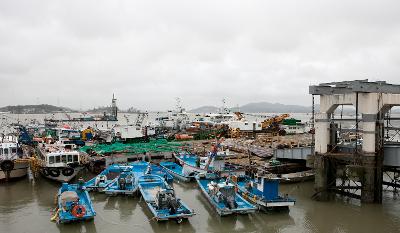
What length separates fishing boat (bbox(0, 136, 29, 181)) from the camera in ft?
93.1

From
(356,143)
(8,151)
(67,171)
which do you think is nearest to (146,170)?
(67,171)

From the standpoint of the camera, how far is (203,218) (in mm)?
20219

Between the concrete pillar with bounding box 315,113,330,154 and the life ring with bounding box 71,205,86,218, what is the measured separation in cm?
1538

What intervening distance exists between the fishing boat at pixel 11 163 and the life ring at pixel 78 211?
12847 mm

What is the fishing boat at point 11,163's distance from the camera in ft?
93.1

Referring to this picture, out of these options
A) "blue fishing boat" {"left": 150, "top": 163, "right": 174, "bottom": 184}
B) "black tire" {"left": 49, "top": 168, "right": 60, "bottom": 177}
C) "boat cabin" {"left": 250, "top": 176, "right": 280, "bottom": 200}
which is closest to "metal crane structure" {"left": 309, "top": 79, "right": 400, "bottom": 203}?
"boat cabin" {"left": 250, "top": 176, "right": 280, "bottom": 200}

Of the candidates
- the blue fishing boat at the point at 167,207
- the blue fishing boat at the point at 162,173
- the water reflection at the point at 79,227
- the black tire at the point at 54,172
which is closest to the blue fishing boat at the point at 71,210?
the water reflection at the point at 79,227

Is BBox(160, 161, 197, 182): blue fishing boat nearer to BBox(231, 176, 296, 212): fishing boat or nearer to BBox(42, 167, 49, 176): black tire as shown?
BBox(231, 176, 296, 212): fishing boat

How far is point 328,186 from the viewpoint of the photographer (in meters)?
23.4

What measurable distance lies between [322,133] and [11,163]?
23.8m

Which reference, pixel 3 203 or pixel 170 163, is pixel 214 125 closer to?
pixel 170 163

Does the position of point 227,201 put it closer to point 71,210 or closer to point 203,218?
point 203,218

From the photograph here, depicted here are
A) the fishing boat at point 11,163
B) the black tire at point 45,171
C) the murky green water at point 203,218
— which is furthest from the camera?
the fishing boat at point 11,163

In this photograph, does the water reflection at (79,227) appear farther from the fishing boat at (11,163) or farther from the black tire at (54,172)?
the fishing boat at (11,163)
